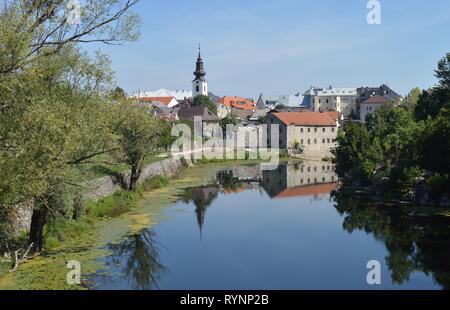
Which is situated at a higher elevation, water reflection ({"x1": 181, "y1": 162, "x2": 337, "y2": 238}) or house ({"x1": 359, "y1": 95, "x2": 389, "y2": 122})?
house ({"x1": 359, "y1": 95, "x2": 389, "y2": 122})

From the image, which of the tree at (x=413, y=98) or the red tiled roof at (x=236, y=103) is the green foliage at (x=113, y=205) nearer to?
the tree at (x=413, y=98)

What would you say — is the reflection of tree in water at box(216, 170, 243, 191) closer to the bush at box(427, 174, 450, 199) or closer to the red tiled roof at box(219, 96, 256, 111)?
the bush at box(427, 174, 450, 199)

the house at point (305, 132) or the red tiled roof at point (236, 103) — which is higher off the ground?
the red tiled roof at point (236, 103)

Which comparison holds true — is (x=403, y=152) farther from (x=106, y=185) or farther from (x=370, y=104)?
(x=370, y=104)

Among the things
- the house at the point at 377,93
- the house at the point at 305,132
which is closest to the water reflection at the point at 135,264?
the house at the point at 305,132

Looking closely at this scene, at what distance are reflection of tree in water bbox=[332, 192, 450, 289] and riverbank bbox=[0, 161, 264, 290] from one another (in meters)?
10.8

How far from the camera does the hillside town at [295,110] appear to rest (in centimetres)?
7394

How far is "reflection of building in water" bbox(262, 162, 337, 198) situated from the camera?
131 ft

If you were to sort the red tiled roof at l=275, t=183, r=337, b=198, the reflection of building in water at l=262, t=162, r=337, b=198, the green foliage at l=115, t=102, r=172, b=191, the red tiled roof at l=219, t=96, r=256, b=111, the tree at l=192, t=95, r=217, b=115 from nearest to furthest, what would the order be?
the green foliage at l=115, t=102, r=172, b=191, the red tiled roof at l=275, t=183, r=337, b=198, the reflection of building in water at l=262, t=162, r=337, b=198, the tree at l=192, t=95, r=217, b=115, the red tiled roof at l=219, t=96, r=256, b=111

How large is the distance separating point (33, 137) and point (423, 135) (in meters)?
23.8

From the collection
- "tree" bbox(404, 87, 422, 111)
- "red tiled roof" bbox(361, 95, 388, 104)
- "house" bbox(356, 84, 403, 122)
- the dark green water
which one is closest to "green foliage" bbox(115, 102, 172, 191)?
the dark green water

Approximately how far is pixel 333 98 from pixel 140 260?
4595 inches

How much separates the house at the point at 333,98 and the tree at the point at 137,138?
327ft

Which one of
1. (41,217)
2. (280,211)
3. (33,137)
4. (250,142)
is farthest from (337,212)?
(250,142)
